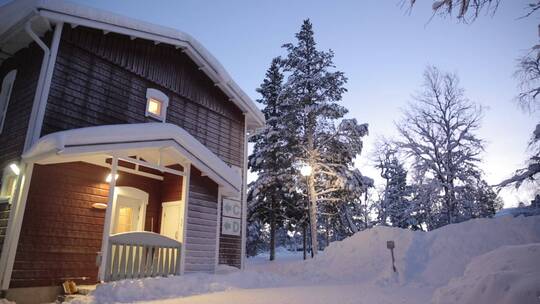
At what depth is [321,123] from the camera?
18812 millimetres

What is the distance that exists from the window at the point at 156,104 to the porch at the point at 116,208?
69.9 inches

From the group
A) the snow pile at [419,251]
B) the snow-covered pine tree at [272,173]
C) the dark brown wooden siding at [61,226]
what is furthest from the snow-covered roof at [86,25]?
the snow-covered pine tree at [272,173]

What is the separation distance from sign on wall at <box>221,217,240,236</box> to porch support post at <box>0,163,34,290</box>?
6043 millimetres

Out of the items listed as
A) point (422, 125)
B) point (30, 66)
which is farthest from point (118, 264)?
point (422, 125)

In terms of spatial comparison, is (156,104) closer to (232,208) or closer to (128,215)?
(128,215)

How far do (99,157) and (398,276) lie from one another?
28.6 ft

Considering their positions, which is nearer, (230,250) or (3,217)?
(3,217)

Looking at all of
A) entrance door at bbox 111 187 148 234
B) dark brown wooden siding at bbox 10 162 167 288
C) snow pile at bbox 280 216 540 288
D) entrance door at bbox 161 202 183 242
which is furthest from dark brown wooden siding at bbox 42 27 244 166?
snow pile at bbox 280 216 540 288

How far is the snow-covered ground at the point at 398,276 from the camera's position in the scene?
4.21m

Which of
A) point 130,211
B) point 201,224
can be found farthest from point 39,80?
point 201,224

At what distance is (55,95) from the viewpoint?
8.54 metres

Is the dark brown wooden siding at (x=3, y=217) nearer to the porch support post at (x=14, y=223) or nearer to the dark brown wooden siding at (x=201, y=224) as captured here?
the porch support post at (x=14, y=223)

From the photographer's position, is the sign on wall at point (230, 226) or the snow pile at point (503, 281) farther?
the sign on wall at point (230, 226)

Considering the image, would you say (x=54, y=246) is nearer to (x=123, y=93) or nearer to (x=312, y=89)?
(x=123, y=93)
